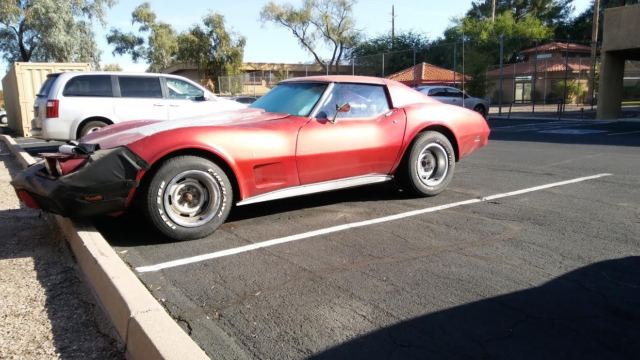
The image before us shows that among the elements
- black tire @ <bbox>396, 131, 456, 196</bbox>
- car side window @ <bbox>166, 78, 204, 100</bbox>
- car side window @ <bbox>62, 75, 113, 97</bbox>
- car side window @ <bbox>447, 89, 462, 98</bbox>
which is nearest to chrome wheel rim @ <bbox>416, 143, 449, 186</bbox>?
black tire @ <bbox>396, 131, 456, 196</bbox>

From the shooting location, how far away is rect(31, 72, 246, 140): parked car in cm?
975

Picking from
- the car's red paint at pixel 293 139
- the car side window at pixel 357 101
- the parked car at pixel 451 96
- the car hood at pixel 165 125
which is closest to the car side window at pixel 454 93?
the parked car at pixel 451 96

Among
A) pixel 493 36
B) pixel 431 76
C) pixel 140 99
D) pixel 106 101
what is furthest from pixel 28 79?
pixel 493 36

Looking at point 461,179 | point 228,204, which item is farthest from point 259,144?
point 461,179

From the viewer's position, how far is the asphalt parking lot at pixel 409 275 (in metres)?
2.75

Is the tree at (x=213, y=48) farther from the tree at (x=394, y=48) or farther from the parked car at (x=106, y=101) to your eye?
the parked car at (x=106, y=101)

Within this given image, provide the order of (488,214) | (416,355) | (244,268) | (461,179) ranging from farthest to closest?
1. (461,179)
2. (488,214)
3. (244,268)
4. (416,355)

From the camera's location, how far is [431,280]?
351 cm

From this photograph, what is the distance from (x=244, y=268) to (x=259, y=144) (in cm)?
128

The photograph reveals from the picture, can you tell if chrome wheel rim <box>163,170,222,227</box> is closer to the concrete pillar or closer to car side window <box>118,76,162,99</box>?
car side window <box>118,76,162,99</box>

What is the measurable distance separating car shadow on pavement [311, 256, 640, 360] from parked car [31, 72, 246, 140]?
750 cm

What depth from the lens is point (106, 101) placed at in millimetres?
9984

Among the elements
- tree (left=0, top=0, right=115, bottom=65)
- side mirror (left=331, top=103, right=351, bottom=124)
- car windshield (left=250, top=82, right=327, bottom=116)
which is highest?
tree (left=0, top=0, right=115, bottom=65)

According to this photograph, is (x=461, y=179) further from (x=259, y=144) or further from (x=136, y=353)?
(x=136, y=353)
